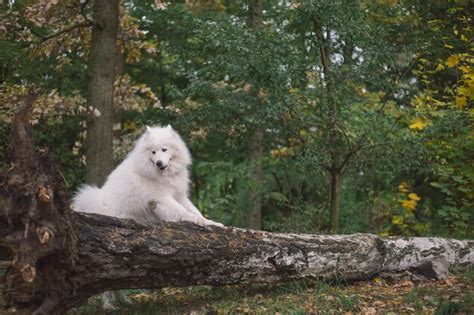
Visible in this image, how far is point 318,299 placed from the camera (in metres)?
6.48

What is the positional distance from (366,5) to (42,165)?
24.0ft

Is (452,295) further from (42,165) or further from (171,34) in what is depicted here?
(171,34)

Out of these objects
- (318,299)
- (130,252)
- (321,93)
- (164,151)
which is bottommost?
(318,299)

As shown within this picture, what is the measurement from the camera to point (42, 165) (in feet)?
16.8

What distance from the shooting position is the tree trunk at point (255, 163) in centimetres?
1191

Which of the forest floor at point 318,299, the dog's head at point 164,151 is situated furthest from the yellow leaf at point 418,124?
the dog's head at point 164,151

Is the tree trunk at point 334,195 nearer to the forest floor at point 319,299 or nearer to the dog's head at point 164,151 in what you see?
the forest floor at point 319,299

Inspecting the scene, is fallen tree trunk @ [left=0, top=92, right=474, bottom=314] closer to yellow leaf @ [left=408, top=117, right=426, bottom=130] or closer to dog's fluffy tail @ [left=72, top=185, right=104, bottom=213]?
dog's fluffy tail @ [left=72, top=185, right=104, bottom=213]

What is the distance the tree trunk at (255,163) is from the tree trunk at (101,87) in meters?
3.01

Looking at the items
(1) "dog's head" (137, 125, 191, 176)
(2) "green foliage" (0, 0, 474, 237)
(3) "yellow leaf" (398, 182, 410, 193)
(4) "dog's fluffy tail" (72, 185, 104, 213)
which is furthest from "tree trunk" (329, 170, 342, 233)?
(4) "dog's fluffy tail" (72, 185, 104, 213)

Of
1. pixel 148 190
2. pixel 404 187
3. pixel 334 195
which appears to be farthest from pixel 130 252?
pixel 404 187

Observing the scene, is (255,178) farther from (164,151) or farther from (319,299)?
(319,299)

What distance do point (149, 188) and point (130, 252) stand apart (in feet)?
4.77

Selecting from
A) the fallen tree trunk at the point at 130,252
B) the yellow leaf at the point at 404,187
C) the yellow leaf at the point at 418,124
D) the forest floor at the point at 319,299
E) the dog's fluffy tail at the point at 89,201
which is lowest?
the forest floor at the point at 319,299
